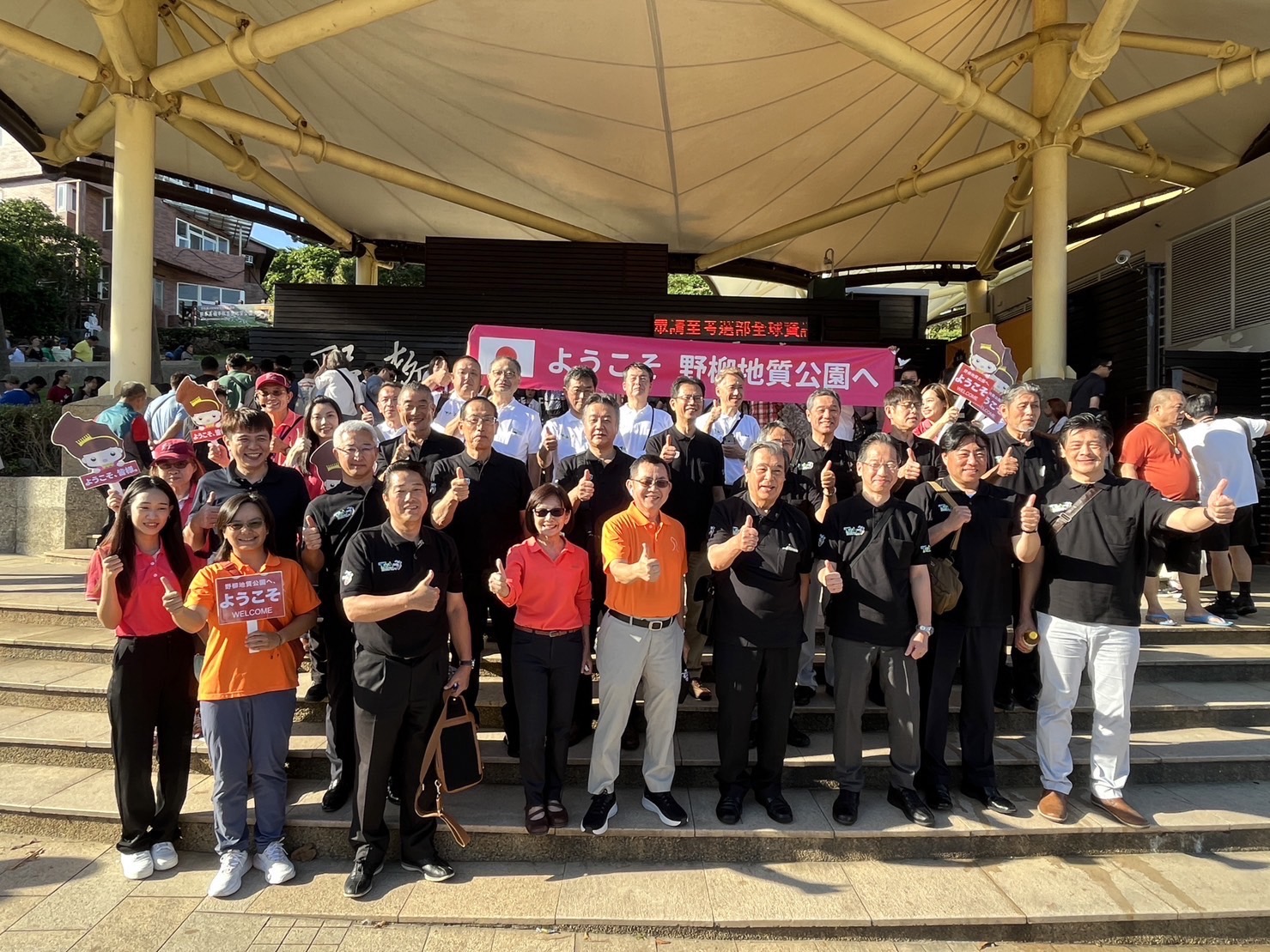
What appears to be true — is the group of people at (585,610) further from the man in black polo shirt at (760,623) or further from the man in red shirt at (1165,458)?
the man in red shirt at (1165,458)

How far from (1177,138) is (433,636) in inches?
588

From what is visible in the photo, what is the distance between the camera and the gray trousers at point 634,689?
350cm

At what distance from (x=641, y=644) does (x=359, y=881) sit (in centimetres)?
158

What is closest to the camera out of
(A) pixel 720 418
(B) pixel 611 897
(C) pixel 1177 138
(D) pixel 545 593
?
(B) pixel 611 897

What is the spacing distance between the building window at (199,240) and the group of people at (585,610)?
41751mm

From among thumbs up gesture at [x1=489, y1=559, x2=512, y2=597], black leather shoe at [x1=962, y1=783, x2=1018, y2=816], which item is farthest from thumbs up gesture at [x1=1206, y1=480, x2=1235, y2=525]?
thumbs up gesture at [x1=489, y1=559, x2=512, y2=597]

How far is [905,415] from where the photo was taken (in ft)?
15.5

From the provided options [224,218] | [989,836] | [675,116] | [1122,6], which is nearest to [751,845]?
[989,836]

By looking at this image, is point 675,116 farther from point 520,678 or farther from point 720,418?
point 520,678

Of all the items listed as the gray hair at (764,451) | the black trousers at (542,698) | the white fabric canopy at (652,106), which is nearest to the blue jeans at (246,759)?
the black trousers at (542,698)

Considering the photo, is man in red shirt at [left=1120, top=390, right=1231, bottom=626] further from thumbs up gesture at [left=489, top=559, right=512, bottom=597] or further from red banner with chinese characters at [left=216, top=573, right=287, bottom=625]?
red banner with chinese characters at [left=216, top=573, right=287, bottom=625]

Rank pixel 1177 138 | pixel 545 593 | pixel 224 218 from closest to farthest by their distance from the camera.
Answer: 1. pixel 545 593
2. pixel 1177 138
3. pixel 224 218

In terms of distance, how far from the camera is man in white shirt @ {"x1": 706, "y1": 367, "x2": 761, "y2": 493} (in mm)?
4594

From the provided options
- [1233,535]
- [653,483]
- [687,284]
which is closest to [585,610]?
[653,483]
